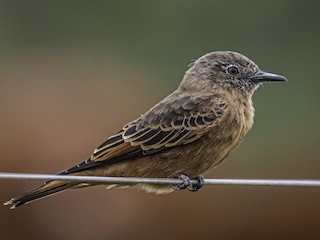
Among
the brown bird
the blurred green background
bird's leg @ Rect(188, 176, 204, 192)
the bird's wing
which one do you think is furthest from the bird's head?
the blurred green background

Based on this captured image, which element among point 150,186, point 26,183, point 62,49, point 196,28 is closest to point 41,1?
point 62,49

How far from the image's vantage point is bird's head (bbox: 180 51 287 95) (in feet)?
33.7

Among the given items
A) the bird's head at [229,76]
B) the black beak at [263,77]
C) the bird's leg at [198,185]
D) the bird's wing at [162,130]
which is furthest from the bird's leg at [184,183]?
the black beak at [263,77]

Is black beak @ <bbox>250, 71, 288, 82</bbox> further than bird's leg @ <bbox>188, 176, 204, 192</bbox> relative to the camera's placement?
Yes

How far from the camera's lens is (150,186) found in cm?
979

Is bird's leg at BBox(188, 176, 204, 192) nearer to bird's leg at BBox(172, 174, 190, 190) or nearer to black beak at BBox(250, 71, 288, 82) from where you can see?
bird's leg at BBox(172, 174, 190, 190)

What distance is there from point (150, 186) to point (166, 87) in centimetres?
719

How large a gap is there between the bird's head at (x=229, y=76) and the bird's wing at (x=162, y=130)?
27 cm

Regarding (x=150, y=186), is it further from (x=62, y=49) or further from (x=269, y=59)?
(x=62, y=49)

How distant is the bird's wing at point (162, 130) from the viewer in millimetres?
9664

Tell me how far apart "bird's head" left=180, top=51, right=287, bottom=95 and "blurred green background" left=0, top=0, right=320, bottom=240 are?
2713 mm

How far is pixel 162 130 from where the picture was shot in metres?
9.86

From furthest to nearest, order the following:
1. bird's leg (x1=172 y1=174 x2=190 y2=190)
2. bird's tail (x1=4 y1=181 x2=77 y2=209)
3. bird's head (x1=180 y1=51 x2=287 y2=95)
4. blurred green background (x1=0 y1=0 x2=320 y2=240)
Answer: blurred green background (x1=0 y1=0 x2=320 y2=240) → bird's head (x1=180 y1=51 x2=287 y2=95) → bird's leg (x1=172 y1=174 x2=190 y2=190) → bird's tail (x1=4 y1=181 x2=77 y2=209)

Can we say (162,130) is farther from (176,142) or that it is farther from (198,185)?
(198,185)
